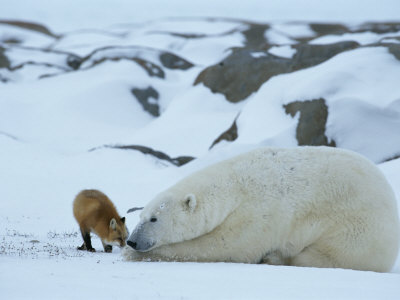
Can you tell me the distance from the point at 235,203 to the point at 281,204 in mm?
501

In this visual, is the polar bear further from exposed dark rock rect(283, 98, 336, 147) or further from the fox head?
exposed dark rock rect(283, 98, 336, 147)

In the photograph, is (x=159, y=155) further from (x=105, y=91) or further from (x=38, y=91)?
(x=38, y=91)

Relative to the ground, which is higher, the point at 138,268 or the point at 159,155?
the point at 138,268

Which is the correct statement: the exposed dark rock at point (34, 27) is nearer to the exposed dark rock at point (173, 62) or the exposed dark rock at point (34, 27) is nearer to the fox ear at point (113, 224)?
the exposed dark rock at point (173, 62)

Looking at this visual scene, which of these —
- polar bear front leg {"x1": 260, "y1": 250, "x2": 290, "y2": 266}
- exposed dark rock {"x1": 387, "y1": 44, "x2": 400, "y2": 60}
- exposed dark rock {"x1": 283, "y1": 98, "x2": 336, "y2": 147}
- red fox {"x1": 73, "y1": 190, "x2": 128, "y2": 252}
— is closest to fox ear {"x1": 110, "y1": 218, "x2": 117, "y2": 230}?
red fox {"x1": 73, "y1": 190, "x2": 128, "y2": 252}

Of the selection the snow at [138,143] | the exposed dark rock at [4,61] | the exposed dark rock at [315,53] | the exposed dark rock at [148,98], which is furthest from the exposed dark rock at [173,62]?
the exposed dark rock at [315,53]

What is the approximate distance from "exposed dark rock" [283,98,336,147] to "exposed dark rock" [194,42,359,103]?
304 inches

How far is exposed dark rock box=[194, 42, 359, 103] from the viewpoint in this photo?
21.5m

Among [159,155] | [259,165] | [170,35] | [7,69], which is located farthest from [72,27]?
[259,165]

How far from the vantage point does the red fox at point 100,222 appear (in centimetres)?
698

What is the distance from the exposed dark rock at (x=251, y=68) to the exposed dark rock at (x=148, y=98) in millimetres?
5592

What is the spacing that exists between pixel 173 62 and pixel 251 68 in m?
13.8

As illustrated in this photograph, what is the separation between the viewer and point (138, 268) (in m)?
4.86

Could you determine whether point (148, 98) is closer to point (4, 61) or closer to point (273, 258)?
point (4, 61)
